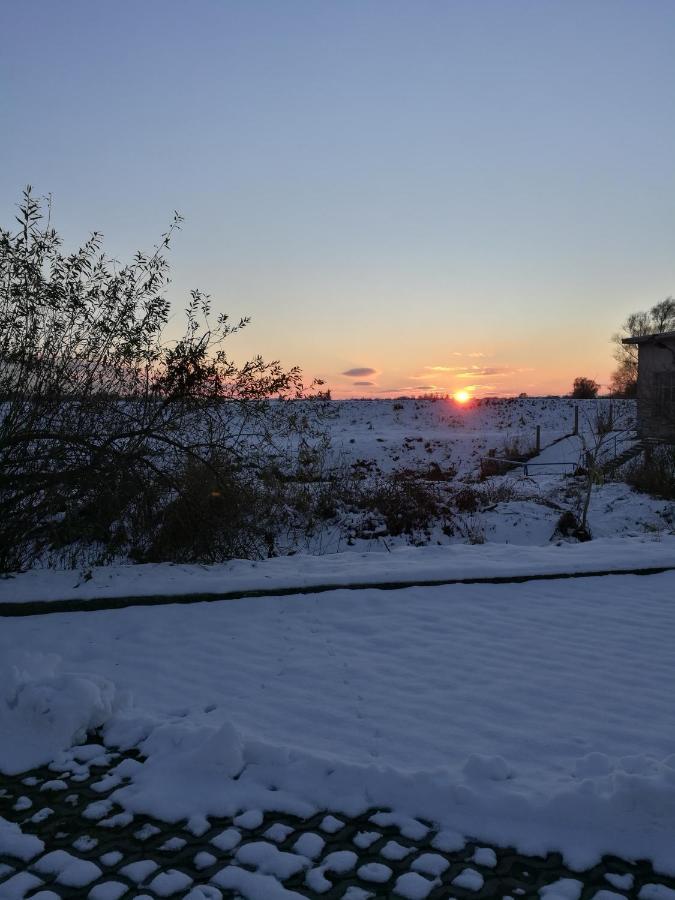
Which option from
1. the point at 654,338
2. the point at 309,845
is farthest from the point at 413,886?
the point at 654,338

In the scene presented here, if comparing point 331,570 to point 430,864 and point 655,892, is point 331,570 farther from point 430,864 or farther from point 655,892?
point 655,892

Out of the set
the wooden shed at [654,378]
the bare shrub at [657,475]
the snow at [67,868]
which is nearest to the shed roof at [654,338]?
the wooden shed at [654,378]

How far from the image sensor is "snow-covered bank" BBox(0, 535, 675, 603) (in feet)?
19.9

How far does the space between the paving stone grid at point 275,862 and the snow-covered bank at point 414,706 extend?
0.11 meters

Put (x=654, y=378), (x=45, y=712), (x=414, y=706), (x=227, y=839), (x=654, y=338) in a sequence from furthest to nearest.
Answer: (x=654, y=378) → (x=654, y=338) → (x=414, y=706) → (x=45, y=712) → (x=227, y=839)

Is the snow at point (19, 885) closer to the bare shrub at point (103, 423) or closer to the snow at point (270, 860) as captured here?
the snow at point (270, 860)

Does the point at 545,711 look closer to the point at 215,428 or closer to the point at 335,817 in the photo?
the point at 335,817

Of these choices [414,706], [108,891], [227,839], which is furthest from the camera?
[414,706]

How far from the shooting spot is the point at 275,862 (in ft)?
→ 8.77

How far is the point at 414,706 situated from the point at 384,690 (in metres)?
0.29

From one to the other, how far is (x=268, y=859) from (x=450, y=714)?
1.52 m

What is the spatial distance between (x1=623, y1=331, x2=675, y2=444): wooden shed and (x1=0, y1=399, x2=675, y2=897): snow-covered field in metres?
13.1

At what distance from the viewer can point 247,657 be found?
4.84m

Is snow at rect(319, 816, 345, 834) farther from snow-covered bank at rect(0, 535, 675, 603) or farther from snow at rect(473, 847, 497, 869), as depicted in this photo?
snow-covered bank at rect(0, 535, 675, 603)
